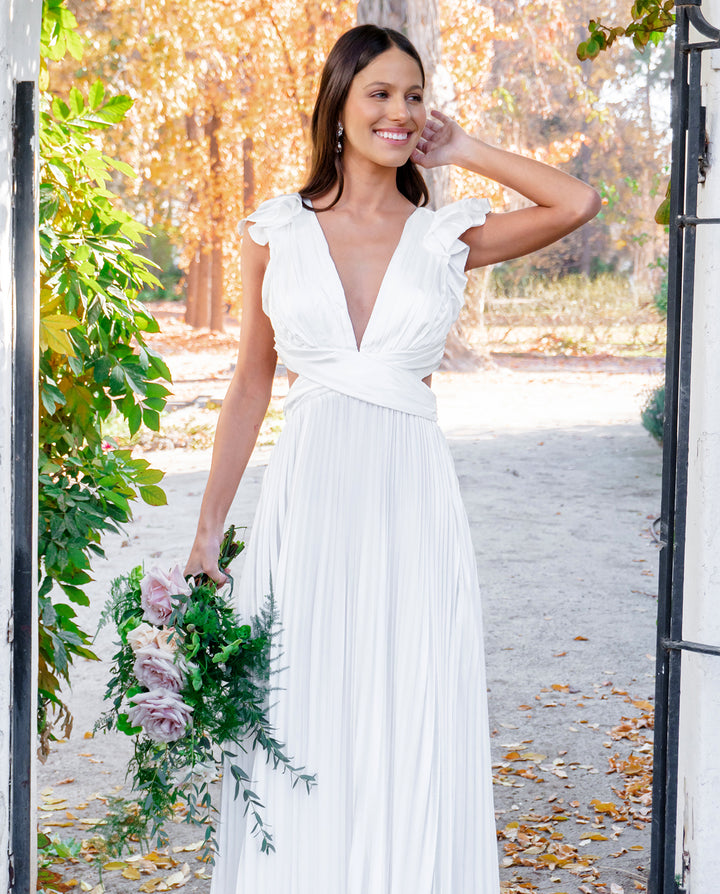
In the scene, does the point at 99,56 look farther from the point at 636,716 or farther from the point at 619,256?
the point at 619,256

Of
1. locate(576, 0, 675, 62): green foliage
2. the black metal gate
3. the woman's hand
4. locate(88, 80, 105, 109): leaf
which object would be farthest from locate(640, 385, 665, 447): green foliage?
the black metal gate

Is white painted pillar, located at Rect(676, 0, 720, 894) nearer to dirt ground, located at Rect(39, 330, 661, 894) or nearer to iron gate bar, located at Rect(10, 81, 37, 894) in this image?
iron gate bar, located at Rect(10, 81, 37, 894)

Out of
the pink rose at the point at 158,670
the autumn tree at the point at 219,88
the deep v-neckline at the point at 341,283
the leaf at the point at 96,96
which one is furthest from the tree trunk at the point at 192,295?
the pink rose at the point at 158,670

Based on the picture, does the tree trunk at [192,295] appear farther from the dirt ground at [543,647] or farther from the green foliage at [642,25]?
the green foliage at [642,25]

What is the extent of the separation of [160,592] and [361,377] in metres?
0.59

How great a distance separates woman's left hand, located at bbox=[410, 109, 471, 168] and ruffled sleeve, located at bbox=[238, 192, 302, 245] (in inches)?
12.2

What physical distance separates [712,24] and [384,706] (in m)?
1.40

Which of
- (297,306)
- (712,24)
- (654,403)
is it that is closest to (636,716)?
(297,306)

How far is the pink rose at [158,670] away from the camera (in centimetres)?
205

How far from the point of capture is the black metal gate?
1.87m

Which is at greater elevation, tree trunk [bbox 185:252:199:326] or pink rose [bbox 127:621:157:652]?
tree trunk [bbox 185:252:199:326]

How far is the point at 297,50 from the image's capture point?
14.7 meters

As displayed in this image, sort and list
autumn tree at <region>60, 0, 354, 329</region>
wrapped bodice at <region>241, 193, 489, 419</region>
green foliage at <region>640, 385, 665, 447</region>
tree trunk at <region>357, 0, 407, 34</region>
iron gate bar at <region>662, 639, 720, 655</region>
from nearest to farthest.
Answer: iron gate bar at <region>662, 639, 720, 655</region>, wrapped bodice at <region>241, 193, 489, 419</region>, tree trunk at <region>357, 0, 407, 34</region>, green foliage at <region>640, 385, 665, 447</region>, autumn tree at <region>60, 0, 354, 329</region>

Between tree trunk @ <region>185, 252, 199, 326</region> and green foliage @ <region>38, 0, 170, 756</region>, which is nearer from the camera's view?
green foliage @ <region>38, 0, 170, 756</region>
